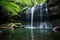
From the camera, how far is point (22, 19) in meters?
21.3

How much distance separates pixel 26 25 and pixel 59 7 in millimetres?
4349

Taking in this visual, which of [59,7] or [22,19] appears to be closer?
[59,7]

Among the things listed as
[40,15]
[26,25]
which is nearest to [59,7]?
[40,15]

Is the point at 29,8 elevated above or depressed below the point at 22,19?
above

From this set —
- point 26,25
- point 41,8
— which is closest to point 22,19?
point 26,25

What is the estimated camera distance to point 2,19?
2097cm

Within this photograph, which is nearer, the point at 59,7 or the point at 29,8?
the point at 59,7

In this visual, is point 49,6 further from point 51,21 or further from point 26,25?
point 26,25

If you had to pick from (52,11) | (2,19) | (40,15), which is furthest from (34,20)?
(2,19)

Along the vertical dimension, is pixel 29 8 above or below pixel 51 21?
above

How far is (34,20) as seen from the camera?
20656 mm

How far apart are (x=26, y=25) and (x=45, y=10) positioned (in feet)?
9.50

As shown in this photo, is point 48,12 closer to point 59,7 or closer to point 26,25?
point 59,7

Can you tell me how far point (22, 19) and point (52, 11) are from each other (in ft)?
12.6
